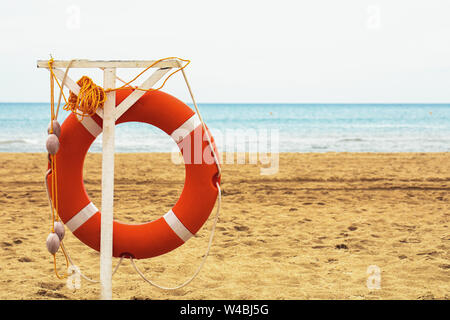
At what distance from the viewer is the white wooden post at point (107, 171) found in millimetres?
2221

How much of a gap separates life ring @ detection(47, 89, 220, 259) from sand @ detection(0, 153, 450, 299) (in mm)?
387

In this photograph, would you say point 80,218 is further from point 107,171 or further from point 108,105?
point 108,105

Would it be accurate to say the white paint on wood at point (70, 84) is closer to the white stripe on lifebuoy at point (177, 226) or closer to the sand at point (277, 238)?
the white stripe on lifebuoy at point (177, 226)

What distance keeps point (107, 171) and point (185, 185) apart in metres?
0.44

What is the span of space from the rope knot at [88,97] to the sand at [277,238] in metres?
1.11

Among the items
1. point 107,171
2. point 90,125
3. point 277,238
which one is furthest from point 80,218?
point 277,238

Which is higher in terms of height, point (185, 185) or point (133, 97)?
point (133, 97)

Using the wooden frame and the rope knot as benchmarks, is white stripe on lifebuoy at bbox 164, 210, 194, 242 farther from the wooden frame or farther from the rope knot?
the rope knot

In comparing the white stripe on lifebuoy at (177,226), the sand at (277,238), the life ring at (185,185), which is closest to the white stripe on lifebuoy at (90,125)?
the life ring at (185,185)

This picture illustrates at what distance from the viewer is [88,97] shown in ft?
7.10

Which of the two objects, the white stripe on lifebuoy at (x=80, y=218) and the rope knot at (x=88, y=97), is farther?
the white stripe on lifebuoy at (x=80, y=218)

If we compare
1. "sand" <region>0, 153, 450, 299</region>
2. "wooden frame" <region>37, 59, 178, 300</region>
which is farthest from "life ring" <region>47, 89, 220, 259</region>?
"sand" <region>0, 153, 450, 299</region>
